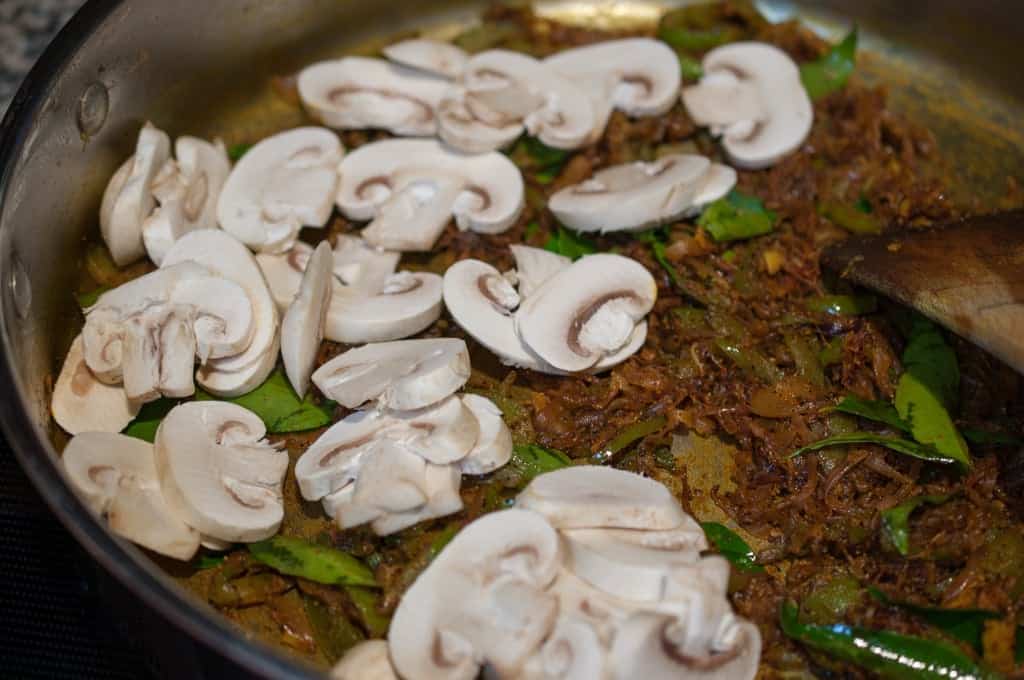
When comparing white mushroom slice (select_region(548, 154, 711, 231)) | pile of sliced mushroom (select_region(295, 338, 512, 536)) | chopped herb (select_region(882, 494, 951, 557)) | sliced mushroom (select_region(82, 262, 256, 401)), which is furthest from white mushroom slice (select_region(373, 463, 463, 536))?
chopped herb (select_region(882, 494, 951, 557))

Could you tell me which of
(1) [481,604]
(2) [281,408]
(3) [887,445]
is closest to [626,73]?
(3) [887,445]

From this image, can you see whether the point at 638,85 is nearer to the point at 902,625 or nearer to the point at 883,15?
the point at 883,15

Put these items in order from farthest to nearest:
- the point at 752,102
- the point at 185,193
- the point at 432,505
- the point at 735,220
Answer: the point at 752,102 → the point at 735,220 → the point at 185,193 → the point at 432,505

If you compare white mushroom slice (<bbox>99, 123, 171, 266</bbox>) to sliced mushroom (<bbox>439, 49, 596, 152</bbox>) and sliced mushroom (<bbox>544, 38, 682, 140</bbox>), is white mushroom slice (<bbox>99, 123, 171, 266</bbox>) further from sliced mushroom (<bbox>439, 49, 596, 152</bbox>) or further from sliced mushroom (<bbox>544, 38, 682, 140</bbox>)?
sliced mushroom (<bbox>544, 38, 682, 140</bbox>)

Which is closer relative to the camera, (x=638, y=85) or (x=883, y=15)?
(x=638, y=85)

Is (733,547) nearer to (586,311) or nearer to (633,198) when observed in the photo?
(586,311)

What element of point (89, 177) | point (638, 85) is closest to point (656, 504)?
point (638, 85)

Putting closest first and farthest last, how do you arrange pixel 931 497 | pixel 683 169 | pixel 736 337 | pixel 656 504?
pixel 656 504 → pixel 931 497 → pixel 736 337 → pixel 683 169
